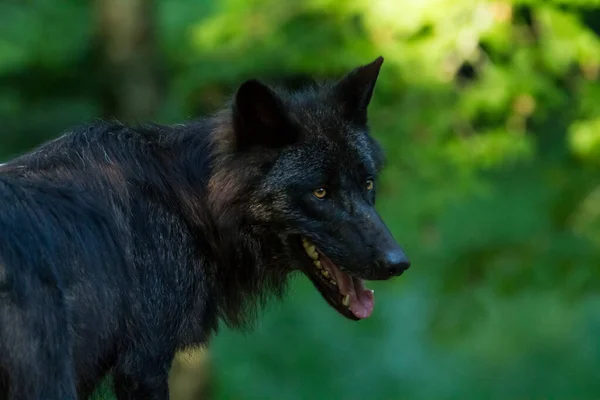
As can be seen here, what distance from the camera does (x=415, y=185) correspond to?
1080 centimetres

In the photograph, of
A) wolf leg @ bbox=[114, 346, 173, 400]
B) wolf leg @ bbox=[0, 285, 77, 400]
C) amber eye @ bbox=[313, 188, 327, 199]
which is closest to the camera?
Answer: wolf leg @ bbox=[0, 285, 77, 400]

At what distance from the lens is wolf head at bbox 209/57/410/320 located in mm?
5184

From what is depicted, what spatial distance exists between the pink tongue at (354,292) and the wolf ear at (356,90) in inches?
31.3

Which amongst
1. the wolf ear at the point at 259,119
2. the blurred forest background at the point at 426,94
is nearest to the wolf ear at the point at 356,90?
the wolf ear at the point at 259,119

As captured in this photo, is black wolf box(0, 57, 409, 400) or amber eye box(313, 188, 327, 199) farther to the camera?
amber eye box(313, 188, 327, 199)

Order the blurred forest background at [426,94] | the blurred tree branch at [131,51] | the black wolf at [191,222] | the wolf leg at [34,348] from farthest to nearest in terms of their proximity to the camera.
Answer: the blurred tree branch at [131,51]
the blurred forest background at [426,94]
the black wolf at [191,222]
the wolf leg at [34,348]

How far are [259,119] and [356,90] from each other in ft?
2.06

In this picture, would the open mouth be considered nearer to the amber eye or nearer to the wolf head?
the wolf head

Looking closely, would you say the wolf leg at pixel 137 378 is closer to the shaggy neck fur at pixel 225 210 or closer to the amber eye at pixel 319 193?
the shaggy neck fur at pixel 225 210

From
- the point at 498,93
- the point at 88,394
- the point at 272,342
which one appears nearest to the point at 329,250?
the point at 88,394

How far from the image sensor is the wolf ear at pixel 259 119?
203 inches

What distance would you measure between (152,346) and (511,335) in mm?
15830

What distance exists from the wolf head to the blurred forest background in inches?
145

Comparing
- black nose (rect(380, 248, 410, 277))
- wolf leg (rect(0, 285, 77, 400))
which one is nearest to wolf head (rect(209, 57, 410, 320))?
black nose (rect(380, 248, 410, 277))
